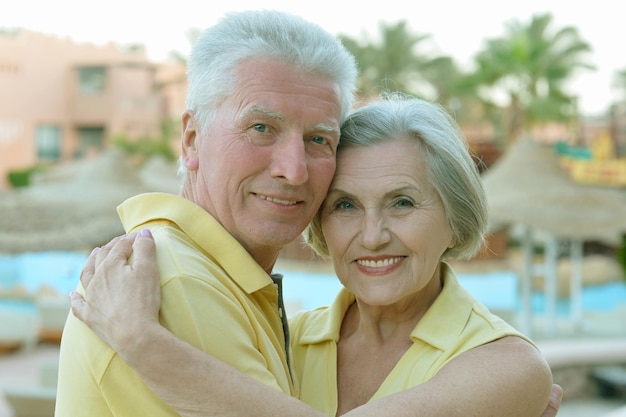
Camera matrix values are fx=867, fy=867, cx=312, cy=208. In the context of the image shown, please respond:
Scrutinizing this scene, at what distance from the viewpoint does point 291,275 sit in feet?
70.8

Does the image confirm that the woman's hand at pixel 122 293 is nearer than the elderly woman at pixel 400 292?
Yes

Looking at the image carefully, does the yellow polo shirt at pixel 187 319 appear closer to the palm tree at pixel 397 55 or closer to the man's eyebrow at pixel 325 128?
the man's eyebrow at pixel 325 128

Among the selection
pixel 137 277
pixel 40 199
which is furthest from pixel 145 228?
pixel 40 199

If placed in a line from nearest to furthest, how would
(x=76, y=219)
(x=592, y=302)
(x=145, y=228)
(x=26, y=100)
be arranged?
1. (x=145, y=228)
2. (x=76, y=219)
3. (x=592, y=302)
4. (x=26, y=100)

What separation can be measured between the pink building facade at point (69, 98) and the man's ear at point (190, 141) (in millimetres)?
40364

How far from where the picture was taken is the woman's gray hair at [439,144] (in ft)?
7.43

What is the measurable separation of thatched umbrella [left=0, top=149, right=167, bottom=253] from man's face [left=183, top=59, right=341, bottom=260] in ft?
39.9

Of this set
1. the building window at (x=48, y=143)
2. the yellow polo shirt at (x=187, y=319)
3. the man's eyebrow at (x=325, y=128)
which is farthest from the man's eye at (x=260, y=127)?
the building window at (x=48, y=143)

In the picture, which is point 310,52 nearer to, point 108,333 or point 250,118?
point 250,118

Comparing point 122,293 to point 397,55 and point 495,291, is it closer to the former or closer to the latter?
point 495,291

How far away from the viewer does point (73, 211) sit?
15.0m

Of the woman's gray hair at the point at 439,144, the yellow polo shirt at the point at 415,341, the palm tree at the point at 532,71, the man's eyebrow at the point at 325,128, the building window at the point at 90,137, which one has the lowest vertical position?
the building window at the point at 90,137

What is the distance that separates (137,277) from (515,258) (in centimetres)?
2473

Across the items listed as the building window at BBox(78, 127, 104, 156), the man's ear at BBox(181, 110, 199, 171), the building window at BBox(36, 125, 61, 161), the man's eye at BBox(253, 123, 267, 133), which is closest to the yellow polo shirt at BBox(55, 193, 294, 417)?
the man's ear at BBox(181, 110, 199, 171)
